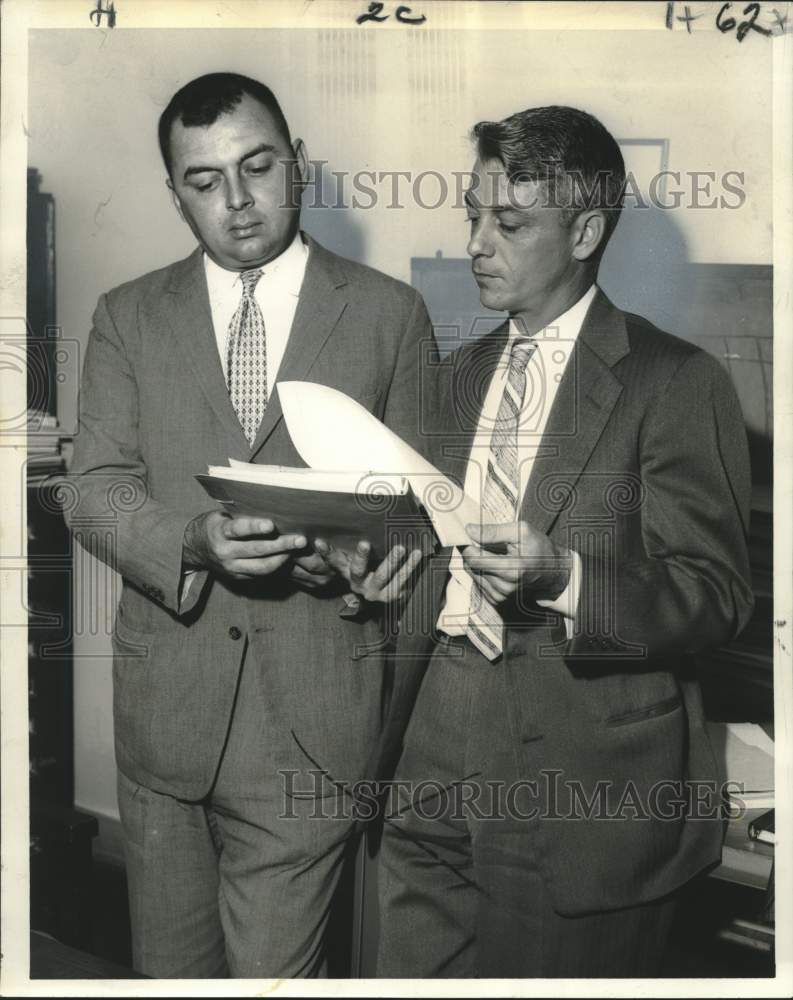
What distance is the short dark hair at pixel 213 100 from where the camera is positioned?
7.17ft

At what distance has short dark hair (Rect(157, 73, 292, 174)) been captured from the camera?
219 centimetres

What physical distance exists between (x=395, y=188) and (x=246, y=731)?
1066 millimetres

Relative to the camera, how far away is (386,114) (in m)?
2.22

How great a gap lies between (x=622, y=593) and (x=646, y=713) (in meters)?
0.25

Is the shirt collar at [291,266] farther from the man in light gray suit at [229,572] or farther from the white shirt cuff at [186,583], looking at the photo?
the white shirt cuff at [186,583]

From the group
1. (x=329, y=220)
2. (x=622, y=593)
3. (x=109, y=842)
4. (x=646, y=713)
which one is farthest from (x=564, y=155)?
(x=109, y=842)

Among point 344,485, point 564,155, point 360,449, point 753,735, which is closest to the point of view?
point 344,485

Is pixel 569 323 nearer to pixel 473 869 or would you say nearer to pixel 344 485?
pixel 344 485

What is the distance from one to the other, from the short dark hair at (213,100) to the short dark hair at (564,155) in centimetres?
39

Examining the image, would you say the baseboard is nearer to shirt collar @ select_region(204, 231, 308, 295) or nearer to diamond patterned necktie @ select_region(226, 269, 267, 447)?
diamond patterned necktie @ select_region(226, 269, 267, 447)

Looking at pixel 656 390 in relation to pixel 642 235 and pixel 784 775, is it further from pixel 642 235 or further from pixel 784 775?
pixel 784 775

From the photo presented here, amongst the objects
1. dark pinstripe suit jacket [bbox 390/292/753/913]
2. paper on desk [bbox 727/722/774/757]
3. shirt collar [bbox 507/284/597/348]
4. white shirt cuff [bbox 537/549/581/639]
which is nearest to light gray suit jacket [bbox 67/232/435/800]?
dark pinstripe suit jacket [bbox 390/292/753/913]

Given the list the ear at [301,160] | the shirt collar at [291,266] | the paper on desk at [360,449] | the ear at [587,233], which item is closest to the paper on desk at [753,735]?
the paper on desk at [360,449]

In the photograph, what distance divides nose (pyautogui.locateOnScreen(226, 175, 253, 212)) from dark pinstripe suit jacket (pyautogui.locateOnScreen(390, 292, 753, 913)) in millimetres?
484
